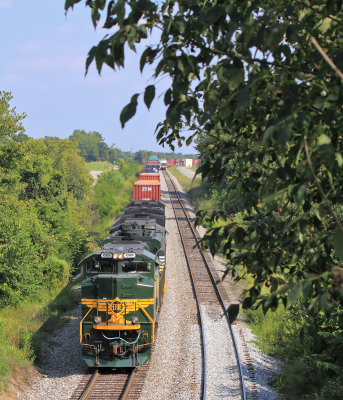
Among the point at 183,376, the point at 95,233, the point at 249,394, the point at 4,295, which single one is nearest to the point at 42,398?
the point at 183,376

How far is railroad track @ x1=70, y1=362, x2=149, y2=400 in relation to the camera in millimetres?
12359

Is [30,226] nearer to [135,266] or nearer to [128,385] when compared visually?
[135,266]

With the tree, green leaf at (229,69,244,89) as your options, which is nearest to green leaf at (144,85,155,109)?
the tree

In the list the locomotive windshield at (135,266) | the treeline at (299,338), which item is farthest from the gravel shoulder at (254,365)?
the locomotive windshield at (135,266)

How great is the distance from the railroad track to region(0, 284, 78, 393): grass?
2051 mm

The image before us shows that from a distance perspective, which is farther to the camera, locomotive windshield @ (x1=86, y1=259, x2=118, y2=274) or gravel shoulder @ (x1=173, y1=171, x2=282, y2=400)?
locomotive windshield @ (x1=86, y1=259, x2=118, y2=274)

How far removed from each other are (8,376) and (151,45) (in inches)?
457

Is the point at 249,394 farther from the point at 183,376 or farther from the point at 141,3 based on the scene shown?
the point at 141,3

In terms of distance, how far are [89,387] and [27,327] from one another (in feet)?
19.0

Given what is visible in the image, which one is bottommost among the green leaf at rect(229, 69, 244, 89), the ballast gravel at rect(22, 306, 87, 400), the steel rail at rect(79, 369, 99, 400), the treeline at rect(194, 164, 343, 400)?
the ballast gravel at rect(22, 306, 87, 400)

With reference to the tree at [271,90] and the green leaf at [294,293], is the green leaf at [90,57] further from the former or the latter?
the green leaf at [294,293]

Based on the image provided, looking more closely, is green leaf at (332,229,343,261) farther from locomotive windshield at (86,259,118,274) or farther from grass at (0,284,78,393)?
grass at (0,284,78,393)

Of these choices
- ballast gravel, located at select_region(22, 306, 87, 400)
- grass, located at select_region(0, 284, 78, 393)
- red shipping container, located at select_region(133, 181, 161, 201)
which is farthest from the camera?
red shipping container, located at select_region(133, 181, 161, 201)

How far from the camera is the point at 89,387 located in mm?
12672
